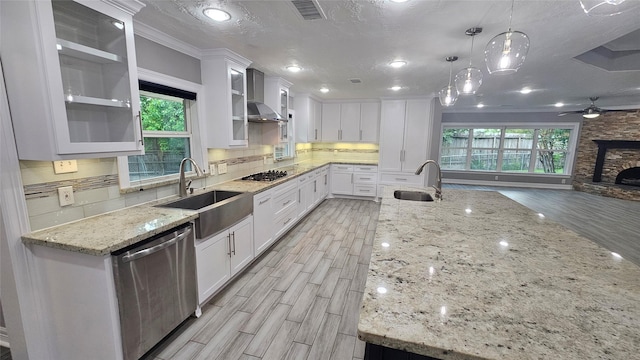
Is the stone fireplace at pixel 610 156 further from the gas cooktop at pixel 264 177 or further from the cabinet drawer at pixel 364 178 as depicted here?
the gas cooktop at pixel 264 177

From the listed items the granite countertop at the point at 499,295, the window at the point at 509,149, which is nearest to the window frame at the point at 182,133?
the granite countertop at the point at 499,295

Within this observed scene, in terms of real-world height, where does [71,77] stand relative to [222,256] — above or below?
above

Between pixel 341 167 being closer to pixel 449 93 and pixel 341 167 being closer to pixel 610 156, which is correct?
pixel 449 93

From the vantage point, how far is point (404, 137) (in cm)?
565

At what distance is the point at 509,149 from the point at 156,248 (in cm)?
1027

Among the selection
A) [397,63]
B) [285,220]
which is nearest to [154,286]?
[285,220]

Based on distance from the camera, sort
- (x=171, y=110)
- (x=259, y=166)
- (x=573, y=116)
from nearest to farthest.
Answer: (x=171, y=110) → (x=259, y=166) → (x=573, y=116)

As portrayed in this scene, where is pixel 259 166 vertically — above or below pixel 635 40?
below

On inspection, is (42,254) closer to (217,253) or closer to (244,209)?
(217,253)

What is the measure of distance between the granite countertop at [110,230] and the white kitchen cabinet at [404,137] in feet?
15.3

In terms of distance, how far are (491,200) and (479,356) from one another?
2138mm

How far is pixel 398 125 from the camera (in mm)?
5668

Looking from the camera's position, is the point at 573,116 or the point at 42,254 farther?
the point at 573,116

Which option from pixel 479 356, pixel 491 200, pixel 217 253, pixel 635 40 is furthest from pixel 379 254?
pixel 635 40
